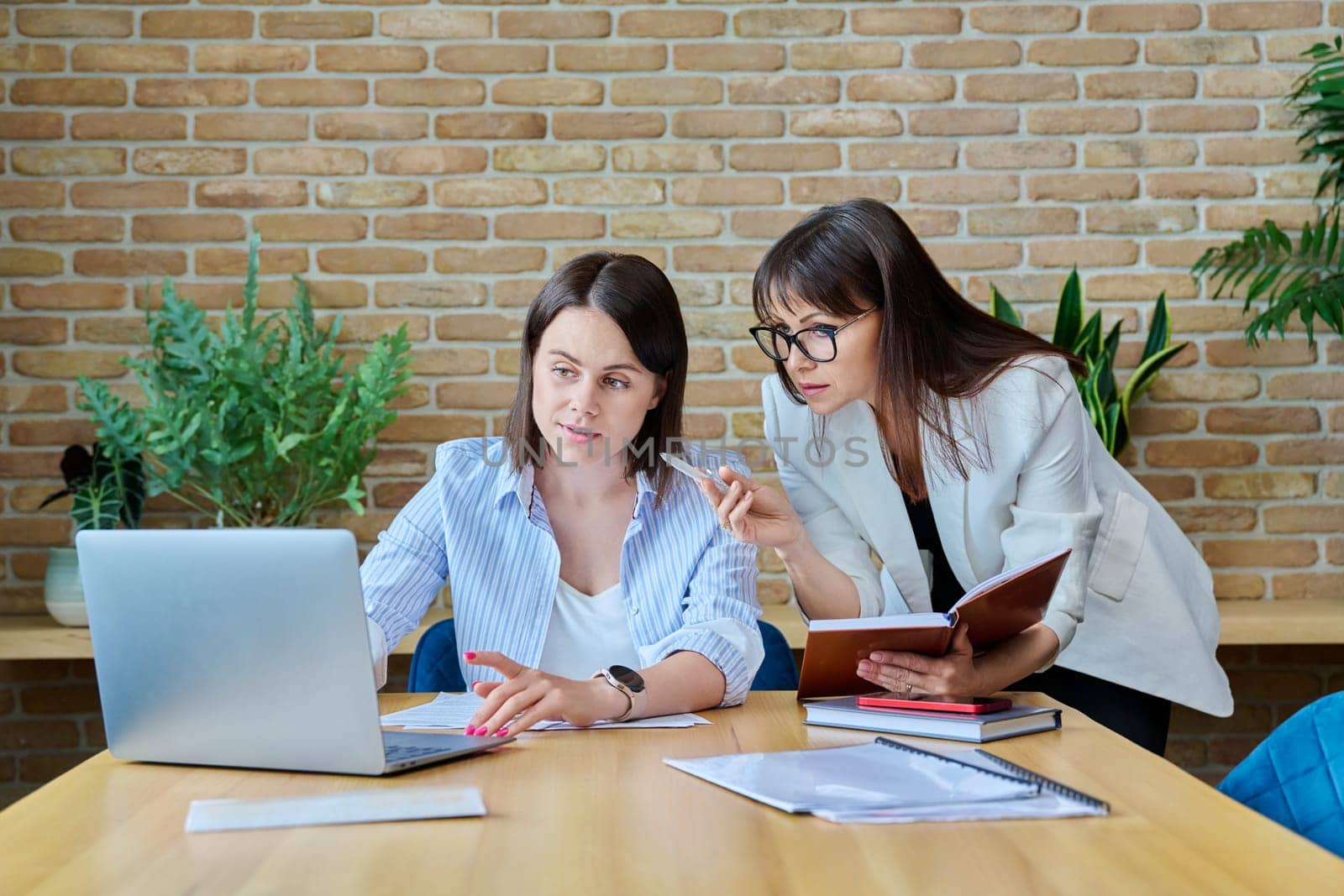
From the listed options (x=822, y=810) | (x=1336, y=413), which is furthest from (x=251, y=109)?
(x=1336, y=413)

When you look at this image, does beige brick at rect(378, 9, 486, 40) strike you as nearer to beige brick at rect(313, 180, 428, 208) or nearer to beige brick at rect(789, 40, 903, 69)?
beige brick at rect(313, 180, 428, 208)

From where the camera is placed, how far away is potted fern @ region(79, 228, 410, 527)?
2779 millimetres

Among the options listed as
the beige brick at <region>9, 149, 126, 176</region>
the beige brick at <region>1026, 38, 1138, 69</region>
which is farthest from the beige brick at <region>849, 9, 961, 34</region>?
the beige brick at <region>9, 149, 126, 176</region>

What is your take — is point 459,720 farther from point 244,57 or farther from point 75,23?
point 75,23

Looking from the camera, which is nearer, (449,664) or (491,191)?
(449,664)

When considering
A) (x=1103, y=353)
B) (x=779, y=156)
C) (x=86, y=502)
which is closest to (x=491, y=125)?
(x=779, y=156)

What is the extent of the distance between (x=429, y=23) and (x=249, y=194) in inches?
26.4

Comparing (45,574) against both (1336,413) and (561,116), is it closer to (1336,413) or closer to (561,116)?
(561,116)

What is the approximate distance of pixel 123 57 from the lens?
3170mm

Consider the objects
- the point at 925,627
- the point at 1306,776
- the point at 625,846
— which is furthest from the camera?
the point at 925,627

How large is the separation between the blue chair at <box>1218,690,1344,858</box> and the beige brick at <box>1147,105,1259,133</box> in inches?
89.2

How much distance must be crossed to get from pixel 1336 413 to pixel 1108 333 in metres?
0.70

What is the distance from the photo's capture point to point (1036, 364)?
192 centimetres

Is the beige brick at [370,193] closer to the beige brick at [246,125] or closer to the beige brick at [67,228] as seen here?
the beige brick at [246,125]
